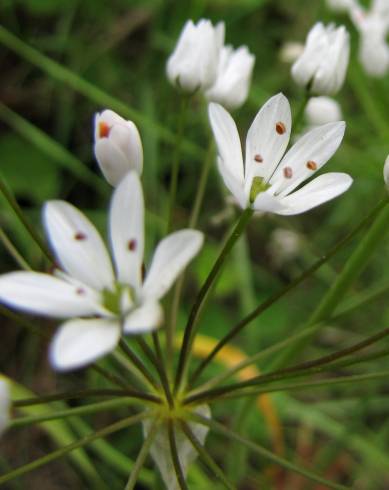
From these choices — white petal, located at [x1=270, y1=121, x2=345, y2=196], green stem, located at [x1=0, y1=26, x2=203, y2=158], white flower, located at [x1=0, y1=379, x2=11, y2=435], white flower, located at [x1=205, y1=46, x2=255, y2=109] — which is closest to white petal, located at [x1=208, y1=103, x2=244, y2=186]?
white petal, located at [x1=270, y1=121, x2=345, y2=196]

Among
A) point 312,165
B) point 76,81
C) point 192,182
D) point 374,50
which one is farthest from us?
point 192,182

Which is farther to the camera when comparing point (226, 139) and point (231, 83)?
point (231, 83)

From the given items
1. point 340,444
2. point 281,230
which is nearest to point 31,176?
point 281,230

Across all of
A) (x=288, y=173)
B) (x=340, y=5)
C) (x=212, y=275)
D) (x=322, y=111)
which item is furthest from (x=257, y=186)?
(x=340, y=5)

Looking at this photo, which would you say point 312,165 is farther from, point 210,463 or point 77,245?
point 210,463

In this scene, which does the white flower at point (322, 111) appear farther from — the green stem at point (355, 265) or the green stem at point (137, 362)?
the green stem at point (137, 362)

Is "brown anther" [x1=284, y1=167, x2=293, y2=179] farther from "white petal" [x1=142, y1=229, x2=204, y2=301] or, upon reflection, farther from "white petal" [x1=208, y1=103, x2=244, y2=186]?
"white petal" [x1=142, y1=229, x2=204, y2=301]

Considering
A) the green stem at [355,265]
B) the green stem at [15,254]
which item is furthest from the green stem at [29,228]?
the green stem at [355,265]
